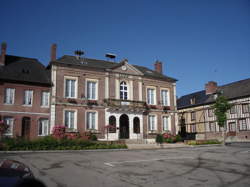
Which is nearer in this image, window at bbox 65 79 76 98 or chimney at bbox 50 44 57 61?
window at bbox 65 79 76 98

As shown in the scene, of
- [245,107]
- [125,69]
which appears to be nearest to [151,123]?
[125,69]

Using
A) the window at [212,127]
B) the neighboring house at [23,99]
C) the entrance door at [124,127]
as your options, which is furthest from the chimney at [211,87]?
the neighboring house at [23,99]

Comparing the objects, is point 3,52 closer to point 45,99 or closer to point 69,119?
point 45,99

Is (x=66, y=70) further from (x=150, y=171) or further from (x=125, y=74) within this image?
(x=150, y=171)

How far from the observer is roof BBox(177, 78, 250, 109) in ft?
113

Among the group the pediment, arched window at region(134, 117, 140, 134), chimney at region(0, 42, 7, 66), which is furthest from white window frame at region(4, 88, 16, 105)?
arched window at region(134, 117, 140, 134)

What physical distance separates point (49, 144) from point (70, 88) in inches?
311

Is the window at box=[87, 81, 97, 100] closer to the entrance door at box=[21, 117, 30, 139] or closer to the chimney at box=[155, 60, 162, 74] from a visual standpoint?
the entrance door at box=[21, 117, 30, 139]

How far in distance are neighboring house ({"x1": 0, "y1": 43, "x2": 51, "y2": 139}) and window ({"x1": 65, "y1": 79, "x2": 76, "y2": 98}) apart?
1.76 m

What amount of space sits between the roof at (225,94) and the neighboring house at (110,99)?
10.4 meters

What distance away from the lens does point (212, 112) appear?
36.8 m

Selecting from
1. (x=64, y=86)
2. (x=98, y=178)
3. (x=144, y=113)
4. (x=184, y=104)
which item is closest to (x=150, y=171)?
(x=98, y=178)

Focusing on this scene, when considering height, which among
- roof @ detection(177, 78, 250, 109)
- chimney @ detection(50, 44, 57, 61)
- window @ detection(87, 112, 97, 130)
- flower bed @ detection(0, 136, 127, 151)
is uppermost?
chimney @ detection(50, 44, 57, 61)

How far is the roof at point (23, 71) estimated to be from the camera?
22.0 meters
